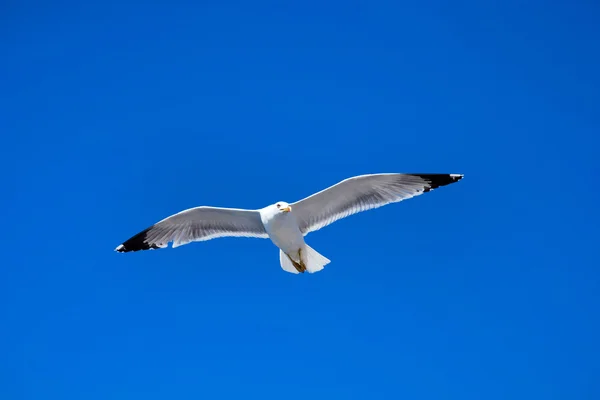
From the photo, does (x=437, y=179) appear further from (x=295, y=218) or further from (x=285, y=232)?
(x=285, y=232)

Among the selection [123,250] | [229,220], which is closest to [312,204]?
[229,220]

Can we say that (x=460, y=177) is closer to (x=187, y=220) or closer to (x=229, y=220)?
(x=229, y=220)

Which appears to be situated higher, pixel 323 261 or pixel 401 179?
pixel 401 179

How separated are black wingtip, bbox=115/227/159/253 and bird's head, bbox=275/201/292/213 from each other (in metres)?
2.14

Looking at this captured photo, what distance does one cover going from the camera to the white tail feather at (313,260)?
8898 millimetres

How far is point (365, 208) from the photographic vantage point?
905 cm

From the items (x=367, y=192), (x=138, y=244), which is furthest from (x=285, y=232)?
(x=138, y=244)

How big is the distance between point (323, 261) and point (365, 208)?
0.94 meters

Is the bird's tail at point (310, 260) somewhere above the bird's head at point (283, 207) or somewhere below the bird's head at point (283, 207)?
below

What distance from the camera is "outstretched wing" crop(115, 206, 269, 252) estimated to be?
9.35m

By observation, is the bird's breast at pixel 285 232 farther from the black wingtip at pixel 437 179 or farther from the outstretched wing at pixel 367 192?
the black wingtip at pixel 437 179

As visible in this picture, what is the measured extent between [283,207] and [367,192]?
1.26 metres

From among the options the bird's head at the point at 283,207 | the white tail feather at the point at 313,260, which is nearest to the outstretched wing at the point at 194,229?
the bird's head at the point at 283,207

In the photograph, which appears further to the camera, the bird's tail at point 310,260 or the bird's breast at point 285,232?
the bird's tail at point 310,260
